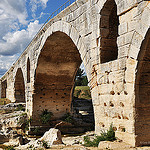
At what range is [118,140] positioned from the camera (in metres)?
4.80

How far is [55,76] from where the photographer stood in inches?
502

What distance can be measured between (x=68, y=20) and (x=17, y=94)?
16.0m


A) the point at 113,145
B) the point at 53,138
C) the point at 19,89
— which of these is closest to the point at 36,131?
the point at 53,138

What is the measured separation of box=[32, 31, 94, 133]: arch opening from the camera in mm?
11603

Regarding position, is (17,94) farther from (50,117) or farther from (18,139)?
(18,139)

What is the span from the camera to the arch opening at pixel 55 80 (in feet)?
38.1

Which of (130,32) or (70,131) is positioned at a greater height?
(130,32)

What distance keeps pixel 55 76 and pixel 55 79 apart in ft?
0.79

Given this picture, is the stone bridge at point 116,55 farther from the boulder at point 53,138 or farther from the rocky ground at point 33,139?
the boulder at point 53,138

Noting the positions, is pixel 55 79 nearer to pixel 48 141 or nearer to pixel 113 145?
pixel 48 141

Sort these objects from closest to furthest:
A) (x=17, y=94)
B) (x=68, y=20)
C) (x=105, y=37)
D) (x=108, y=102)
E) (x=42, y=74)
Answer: (x=108, y=102), (x=105, y=37), (x=68, y=20), (x=42, y=74), (x=17, y=94)

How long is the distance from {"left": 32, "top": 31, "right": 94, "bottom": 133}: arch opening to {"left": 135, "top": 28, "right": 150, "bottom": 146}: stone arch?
6832 mm

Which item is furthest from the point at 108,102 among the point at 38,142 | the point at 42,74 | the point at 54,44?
the point at 42,74

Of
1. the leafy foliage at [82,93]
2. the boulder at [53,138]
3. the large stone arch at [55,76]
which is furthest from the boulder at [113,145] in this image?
the leafy foliage at [82,93]
